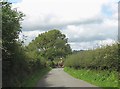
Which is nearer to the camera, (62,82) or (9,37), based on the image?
(9,37)

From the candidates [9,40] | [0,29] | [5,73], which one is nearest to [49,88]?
[5,73]

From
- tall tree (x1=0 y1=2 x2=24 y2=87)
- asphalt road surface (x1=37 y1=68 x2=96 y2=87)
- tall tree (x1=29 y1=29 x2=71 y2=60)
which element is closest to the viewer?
tall tree (x1=0 y1=2 x2=24 y2=87)

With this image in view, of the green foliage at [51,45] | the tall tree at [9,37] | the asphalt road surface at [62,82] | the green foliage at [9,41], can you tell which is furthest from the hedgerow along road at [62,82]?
the green foliage at [51,45]

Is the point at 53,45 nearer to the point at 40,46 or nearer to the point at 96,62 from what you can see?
the point at 40,46

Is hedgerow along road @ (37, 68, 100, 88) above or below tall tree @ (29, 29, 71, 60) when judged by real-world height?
below

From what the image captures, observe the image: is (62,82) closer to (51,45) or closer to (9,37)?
(9,37)

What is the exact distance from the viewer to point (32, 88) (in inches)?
976

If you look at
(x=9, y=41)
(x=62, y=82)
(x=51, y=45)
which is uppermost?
(x=51, y=45)

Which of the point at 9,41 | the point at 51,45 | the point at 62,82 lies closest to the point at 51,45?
the point at 51,45

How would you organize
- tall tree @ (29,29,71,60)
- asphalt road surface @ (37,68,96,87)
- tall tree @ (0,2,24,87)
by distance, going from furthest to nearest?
tall tree @ (29,29,71,60) < asphalt road surface @ (37,68,96,87) < tall tree @ (0,2,24,87)

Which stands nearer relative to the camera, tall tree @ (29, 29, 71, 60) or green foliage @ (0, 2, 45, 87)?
green foliage @ (0, 2, 45, 87)

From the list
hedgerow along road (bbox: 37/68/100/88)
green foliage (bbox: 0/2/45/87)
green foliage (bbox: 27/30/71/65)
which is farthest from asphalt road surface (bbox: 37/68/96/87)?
green foliage (bbox: 27/30/71/65)

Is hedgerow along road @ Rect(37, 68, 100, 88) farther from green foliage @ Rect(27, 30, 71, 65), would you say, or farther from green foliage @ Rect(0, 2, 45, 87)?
green foliage @ Rect(27, 30, 71, 65)

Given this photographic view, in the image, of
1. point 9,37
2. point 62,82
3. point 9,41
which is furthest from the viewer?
point 62,82
